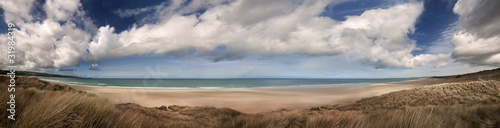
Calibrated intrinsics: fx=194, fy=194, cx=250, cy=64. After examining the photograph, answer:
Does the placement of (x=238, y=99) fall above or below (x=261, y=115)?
below

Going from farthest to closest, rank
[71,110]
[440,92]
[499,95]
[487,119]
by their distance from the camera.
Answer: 1. [440,92]
2. [499,95]
3. [487,119]
4. [71,110]

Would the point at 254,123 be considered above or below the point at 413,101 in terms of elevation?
above

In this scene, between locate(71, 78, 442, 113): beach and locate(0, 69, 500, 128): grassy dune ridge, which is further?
locate(71, 78, 442, 113): beach

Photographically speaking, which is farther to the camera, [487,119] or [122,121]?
[487,119]

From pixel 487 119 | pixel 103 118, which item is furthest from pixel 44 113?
pixel 487 119

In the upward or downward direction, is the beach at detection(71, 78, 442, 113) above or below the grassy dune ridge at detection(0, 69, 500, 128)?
below

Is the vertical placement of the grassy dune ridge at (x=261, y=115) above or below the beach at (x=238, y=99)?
above

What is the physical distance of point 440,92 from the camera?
820cm

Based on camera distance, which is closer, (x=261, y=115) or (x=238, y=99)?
(x=261, y=115)

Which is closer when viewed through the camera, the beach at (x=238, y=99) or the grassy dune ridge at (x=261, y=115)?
the grassy dune ridge at (x=261, y=115)

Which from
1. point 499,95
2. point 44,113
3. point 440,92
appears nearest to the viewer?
point 44,113

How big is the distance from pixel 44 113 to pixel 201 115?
502 centimetres

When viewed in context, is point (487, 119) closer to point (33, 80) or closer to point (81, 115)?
point (81, 115)

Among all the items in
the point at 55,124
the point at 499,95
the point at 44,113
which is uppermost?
the point at 44,113
